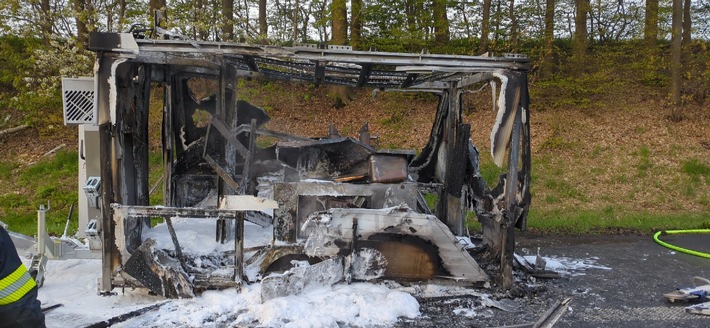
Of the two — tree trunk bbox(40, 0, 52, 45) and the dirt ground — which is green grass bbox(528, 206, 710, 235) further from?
tree trunk bbox(40, 0, 52, 45)

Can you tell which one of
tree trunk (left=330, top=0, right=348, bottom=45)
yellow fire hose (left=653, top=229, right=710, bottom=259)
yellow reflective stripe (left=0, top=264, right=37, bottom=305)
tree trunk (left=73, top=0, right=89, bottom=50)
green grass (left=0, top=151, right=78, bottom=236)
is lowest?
yellow fire hose (left=653, top=229, right=710, bottom=259)

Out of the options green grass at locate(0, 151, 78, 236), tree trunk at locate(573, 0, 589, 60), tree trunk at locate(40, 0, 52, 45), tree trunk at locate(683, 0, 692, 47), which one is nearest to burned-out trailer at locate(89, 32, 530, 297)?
green grass at locate(0, 151, 78, 236)

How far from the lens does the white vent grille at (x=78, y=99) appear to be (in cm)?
600

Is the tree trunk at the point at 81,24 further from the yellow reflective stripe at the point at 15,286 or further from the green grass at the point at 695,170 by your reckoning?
the green grass at the point at 695,170

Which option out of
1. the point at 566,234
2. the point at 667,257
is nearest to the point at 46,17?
the point at 566,234

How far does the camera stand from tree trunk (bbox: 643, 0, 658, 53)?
15818 mm

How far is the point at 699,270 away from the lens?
23.1 ft

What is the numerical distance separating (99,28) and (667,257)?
1248 centimetres

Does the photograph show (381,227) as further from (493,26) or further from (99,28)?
(493,26)

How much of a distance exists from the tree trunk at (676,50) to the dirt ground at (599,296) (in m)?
9.08

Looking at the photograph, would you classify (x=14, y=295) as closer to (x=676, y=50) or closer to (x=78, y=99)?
(x=78, y=99)

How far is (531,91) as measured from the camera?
16047 mm

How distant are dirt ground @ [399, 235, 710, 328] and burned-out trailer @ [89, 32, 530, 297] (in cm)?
40

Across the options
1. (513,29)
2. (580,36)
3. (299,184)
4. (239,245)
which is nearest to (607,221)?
(299,184)
